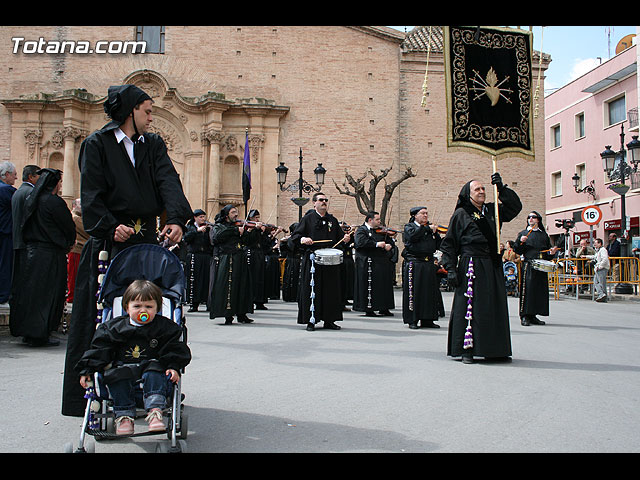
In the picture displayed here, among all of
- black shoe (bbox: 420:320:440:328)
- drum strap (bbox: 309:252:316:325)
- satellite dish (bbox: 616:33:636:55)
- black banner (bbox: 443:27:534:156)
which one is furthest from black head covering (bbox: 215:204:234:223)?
satellite dish (bbox: 616:33:636:55)

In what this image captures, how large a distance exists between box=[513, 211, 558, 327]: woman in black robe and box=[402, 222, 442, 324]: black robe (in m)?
1.94

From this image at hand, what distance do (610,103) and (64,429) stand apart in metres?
40.3

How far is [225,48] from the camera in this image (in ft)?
115

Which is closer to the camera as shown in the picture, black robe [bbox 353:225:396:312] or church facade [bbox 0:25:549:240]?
black robe [bbox 353:225:396:312]

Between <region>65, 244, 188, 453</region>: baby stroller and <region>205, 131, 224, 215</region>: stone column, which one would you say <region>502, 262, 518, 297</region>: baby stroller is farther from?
<region>65, 244, 188, 453</region>: baby stroller

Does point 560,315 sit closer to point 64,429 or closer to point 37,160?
point 64,429

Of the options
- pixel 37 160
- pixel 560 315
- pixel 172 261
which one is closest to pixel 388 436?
A: pixel 172 261

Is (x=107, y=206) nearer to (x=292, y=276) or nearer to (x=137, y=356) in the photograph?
(x=137, y=356)

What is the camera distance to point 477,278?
7.77 meters

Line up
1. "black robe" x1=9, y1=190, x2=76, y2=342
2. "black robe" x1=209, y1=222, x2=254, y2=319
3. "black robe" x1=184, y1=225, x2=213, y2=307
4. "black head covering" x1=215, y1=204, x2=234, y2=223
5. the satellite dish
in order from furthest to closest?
the satellite dish, "black robe" x1=184, y1=225, x2=213, y2=307, "black head covering" x1=215, y1=204, x2=234, y2=223, "black robe" x1=209, y1=222, x2=254, y2=319, "black robe" x1=9, y1=190, x2=76, y2=342

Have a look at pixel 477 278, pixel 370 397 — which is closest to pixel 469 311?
pixel 477 278

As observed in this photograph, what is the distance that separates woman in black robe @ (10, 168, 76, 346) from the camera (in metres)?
8.52

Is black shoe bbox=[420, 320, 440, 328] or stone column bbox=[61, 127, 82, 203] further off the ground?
stone column bbox=[61, 127, 82, 203]
